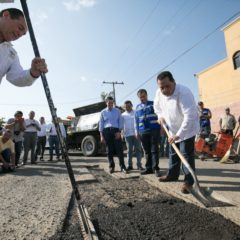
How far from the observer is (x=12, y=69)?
257 centimetres

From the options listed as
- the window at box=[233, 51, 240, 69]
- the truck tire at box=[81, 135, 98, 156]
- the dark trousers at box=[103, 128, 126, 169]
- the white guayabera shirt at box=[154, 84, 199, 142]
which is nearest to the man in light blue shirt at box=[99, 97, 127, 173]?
the dark trousers at box=[103, 128, 126, 169]

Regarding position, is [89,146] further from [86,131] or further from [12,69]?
[12,69]

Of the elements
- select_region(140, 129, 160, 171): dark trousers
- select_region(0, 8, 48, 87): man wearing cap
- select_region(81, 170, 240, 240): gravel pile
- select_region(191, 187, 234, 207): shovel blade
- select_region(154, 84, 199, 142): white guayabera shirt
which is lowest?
select_region(81, 170, 240, 240): gravel pile

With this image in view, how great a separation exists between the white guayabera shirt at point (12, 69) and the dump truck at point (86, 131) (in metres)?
8.88

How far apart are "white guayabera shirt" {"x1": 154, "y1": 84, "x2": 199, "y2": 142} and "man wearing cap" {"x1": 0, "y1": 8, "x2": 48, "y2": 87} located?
2.06 metres

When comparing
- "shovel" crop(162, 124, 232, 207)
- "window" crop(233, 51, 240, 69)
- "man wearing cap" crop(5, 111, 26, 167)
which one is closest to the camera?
"shovel" crop(162, 124, 232, 207)

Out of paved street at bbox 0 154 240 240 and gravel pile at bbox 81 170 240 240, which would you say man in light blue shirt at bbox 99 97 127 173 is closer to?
paved street at bbox 0 154 240 240

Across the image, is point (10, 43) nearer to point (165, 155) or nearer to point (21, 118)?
point (21, 118)

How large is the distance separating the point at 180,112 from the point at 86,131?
8.39 metres

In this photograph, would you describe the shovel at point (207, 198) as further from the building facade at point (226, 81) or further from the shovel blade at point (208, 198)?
the building facade at point (226, 81)

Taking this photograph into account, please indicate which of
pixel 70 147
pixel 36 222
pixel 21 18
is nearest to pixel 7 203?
pixel 36 222

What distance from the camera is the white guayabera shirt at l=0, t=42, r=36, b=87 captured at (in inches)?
94.7

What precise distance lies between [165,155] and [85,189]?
5786mm

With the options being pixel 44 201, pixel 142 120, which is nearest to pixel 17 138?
Answer: pixel 142 120
